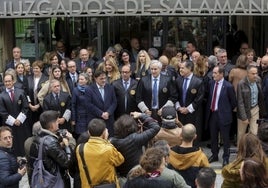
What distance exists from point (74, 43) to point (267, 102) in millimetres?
8104

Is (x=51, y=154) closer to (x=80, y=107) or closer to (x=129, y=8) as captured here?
(x=80, y=107)

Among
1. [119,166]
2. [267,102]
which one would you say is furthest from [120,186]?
[267,102]

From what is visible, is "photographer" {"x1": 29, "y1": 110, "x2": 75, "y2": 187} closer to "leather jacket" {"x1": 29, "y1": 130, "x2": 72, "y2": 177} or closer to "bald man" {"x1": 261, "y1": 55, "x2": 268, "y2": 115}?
"leather jacket" {"x1": 29, "y1": 130, "x2": 72, "y2": 177}

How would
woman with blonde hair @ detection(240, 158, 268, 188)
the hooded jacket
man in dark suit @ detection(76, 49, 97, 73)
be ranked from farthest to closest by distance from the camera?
1. man in dark suit @ detection(76, 49, 97, 73)
2. the hooded jacket
3. woman with blonde hair @ detection(240, 158, 268, 188)

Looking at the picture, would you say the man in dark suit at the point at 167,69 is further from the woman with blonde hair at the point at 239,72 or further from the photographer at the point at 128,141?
the photographer at the point at 128,141

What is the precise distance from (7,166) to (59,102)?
3.64 m

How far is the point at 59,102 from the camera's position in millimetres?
9305

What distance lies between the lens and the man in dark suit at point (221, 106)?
356 inches

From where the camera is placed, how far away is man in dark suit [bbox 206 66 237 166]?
9047 mm

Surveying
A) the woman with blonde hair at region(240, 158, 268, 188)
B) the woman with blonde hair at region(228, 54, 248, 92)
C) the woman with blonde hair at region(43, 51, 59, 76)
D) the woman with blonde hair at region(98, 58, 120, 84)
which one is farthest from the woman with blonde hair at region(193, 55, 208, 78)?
the woman with blonde hair at region(240, 158, 268, 188)

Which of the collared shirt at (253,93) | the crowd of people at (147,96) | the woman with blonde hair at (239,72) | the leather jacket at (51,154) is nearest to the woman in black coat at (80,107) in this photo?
the crowd of people at (147,96)

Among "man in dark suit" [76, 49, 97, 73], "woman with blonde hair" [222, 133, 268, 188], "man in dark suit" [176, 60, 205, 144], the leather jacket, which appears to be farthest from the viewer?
"man in dark suit" [76, 49, 97, 73]

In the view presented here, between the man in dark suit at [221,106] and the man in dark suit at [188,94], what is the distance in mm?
236

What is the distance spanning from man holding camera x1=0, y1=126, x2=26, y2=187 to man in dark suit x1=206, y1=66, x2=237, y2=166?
420 centimetres
